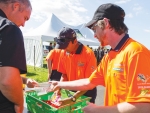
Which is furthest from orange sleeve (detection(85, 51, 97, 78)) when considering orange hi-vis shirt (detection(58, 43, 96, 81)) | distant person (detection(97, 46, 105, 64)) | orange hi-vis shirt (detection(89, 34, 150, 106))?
distant person (detection(97, 46, 105, 64))

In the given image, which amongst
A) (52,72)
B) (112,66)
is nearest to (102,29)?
(112,66)

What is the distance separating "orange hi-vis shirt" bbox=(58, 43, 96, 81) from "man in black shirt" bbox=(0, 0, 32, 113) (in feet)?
4.28

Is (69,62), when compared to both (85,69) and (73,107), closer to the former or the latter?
(85,69)

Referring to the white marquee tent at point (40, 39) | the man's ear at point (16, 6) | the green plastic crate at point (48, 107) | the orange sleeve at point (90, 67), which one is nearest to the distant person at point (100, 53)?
the white marquee tent at point (40, 39)

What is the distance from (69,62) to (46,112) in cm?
122

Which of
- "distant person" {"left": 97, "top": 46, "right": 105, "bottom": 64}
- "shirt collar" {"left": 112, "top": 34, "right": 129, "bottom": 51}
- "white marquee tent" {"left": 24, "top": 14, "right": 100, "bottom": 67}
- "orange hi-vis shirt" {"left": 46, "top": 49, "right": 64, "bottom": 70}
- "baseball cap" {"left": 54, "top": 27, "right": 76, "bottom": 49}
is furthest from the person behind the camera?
"distant person" {"left": 97, "top": 46, "right": 105, "bottom": 64}

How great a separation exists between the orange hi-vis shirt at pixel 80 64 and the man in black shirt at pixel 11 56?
51.4 inches

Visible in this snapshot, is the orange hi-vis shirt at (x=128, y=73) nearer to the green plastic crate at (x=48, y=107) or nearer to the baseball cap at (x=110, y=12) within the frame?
the baseball cap at (x=110, y=12)

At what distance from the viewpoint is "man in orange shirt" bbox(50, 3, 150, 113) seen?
4.20 feet

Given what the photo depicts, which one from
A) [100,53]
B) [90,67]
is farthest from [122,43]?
[100,53]

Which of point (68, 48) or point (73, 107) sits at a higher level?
point (68, 48)

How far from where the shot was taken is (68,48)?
9.84 ft

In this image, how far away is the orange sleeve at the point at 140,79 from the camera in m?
1.28

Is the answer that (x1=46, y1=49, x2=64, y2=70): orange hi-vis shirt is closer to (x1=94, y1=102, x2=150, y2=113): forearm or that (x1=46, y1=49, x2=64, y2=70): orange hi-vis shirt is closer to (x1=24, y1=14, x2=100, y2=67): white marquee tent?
(x1=94, y1=102, x2=150, y2=113): forearm
